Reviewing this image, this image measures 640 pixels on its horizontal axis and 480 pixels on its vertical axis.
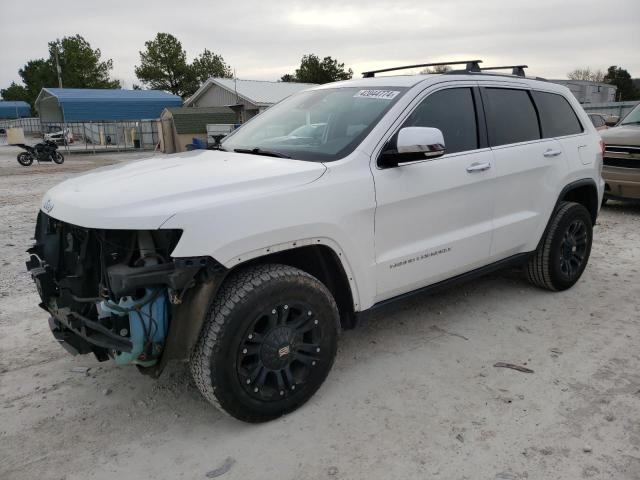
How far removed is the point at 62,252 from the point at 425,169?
2.21 m

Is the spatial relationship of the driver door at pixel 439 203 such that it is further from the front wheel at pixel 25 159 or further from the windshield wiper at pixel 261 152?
the front wheel at pixel 25 159

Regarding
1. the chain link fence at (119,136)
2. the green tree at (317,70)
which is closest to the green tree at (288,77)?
the green tree at (317,70)

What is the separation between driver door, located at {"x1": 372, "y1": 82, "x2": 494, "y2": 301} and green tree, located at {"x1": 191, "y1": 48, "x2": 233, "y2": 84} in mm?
51323

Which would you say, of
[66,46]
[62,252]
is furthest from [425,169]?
[66,46]

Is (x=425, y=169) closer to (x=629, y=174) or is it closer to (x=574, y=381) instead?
(x=574, y=381)

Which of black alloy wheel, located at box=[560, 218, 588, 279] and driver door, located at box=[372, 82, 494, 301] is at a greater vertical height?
driver door, located at box=[372, 82, 494, 301]

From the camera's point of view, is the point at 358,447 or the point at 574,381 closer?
the point at 358,447

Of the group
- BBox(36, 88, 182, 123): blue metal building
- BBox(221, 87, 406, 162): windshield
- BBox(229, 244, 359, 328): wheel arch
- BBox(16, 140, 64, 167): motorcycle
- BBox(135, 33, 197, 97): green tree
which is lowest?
BBox(229, 244, 359, 328): wheel arch

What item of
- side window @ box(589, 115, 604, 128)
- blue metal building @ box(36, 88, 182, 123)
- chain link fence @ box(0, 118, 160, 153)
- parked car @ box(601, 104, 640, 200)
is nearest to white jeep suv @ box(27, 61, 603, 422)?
parked car @ box(601, 104, 640, 200)

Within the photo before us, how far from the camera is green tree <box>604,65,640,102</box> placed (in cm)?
5209

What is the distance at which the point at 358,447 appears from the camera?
2678 mm

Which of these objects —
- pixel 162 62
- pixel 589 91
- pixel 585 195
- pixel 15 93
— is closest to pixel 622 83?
pixel 589 91

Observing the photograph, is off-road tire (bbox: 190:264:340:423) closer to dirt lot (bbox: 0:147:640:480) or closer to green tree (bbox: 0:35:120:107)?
dirt lot (bbox: 0:147:640:480)

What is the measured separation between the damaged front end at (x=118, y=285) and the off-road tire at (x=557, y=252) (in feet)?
10.5
